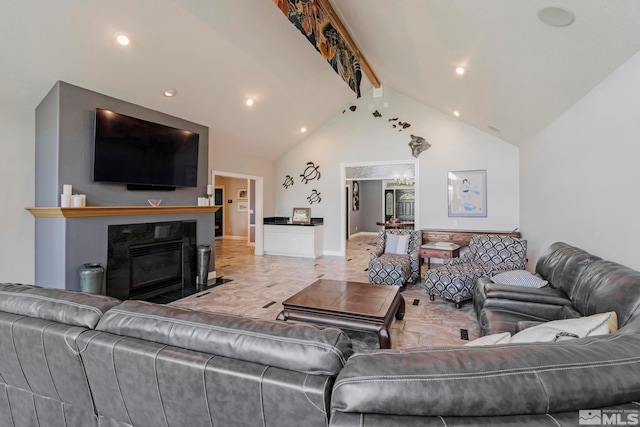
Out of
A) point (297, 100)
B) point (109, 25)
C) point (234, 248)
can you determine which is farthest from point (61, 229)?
point (234, 248)

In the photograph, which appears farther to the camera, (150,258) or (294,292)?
(294,292)

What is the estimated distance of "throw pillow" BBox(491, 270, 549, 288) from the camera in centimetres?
280

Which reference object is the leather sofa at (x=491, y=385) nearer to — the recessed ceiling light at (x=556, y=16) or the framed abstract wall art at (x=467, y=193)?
the recessed ceiling light at (x=556, y=16)

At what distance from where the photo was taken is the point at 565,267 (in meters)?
2.61

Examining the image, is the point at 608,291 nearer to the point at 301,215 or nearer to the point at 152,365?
the point at 152,365

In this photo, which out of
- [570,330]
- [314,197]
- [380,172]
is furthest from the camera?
[314,197]

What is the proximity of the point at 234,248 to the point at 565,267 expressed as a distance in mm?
7969

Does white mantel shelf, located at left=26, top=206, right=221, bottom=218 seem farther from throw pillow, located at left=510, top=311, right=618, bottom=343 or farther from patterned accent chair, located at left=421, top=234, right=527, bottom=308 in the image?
throw pillow, located at left=510, top=311, right=618, bottom=343

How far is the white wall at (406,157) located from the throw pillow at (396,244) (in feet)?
5.45

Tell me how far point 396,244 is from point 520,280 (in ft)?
8.19

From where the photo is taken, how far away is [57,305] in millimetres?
1309

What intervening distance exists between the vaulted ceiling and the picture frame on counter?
315 cm

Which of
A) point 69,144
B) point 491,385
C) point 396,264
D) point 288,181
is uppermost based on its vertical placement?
point 288,181

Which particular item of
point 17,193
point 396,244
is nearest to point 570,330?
point 396,244
